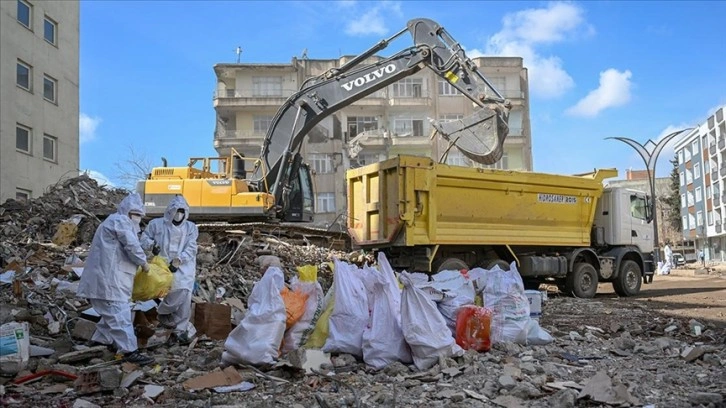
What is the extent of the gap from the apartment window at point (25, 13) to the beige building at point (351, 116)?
14542mm

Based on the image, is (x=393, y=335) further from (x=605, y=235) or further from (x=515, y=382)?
(x=605, y=235)

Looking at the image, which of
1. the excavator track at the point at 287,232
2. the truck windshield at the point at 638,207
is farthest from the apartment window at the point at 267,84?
the truck windshield at the point at 638,207

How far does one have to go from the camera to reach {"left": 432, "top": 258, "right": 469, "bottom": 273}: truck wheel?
37.3ft

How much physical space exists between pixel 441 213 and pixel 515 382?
663cm

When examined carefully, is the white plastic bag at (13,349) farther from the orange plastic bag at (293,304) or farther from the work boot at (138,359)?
the orange plastic bag at (293,304)

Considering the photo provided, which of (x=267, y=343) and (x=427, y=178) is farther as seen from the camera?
(x=427, y=178)

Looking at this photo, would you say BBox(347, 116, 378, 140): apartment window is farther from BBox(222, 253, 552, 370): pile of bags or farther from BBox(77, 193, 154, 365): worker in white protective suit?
BBox(77, 193, 154, 365): worker in white protective suit

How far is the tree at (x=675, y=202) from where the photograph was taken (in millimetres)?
64625

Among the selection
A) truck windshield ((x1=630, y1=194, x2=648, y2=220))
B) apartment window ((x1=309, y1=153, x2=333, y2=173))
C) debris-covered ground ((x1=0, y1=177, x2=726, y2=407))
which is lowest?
debris-covered ground ((x1=0, y1=177, x2=726, y2=407))

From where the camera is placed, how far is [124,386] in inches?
200

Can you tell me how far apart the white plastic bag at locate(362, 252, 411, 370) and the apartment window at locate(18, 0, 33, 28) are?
23737mm

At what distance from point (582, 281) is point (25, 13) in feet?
75.4

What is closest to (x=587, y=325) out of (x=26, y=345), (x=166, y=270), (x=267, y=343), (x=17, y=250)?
(x=267, y=343)

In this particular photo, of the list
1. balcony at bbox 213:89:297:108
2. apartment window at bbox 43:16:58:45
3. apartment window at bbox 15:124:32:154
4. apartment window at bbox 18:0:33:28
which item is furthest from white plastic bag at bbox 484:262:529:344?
balcony at bbox 213:89:297:108
